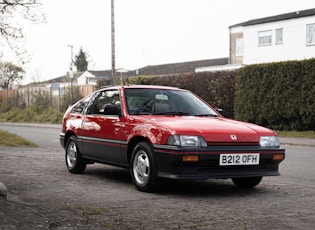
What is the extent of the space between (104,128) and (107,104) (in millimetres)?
412

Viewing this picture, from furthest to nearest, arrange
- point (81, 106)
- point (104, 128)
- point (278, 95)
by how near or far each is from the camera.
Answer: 1. point (278, 95)
2. point (81, 106)
3. point (104, 128)

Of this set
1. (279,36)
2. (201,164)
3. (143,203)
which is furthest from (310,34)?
(143,203)

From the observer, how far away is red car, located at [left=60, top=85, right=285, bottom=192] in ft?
22.3

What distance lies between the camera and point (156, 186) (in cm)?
713

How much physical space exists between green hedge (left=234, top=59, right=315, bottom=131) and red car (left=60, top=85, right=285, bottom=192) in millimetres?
14263

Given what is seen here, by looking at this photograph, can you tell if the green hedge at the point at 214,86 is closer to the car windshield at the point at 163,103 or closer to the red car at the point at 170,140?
the red car at the point at 170,140

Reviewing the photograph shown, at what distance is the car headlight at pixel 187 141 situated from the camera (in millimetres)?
6766

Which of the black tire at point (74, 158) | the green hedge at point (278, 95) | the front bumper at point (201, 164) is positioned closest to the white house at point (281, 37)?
the green hedge at point (278, 95)

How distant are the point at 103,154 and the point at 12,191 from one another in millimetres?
→ 1614

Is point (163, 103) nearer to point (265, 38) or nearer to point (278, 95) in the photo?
point (278, 95)

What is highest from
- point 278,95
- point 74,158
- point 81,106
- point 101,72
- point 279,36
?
point 279,36

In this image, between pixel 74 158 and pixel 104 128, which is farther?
pixel 74 158

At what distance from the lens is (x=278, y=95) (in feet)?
75.5

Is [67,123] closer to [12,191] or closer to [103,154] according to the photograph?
[103,154]
